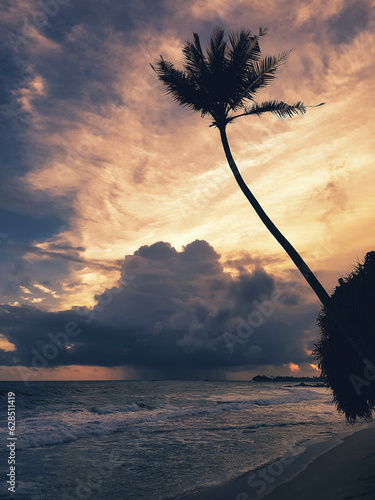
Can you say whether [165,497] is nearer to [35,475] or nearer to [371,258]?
[35,475]

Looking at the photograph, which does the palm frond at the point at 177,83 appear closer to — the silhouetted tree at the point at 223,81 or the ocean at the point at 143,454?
the silhouetted tree at the point at 223,81

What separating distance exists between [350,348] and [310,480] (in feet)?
16.3

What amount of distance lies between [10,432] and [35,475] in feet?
37.8

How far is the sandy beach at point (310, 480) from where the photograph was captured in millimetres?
8289

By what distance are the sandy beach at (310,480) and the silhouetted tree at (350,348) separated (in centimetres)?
173

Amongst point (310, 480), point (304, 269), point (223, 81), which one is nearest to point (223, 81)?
point (223, 81)

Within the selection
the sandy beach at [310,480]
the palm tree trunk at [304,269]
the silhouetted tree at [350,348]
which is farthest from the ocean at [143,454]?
the palm tree trunk at [304,269]

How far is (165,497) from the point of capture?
29.8 feet

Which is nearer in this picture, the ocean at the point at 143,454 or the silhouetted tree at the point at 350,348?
the ocean at the point at 143,454

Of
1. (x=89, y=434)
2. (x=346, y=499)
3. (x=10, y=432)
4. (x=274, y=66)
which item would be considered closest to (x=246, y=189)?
(x=274, y=66)

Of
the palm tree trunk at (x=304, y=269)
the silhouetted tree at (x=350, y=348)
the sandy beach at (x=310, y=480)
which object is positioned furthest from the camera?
the silhouetted tree at (x=350, y=348)

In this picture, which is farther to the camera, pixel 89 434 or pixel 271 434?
pixel 89 434

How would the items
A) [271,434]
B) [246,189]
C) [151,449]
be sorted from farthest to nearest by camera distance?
[271,434] < [151,449] < [246,189]

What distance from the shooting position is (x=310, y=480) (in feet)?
32.0
